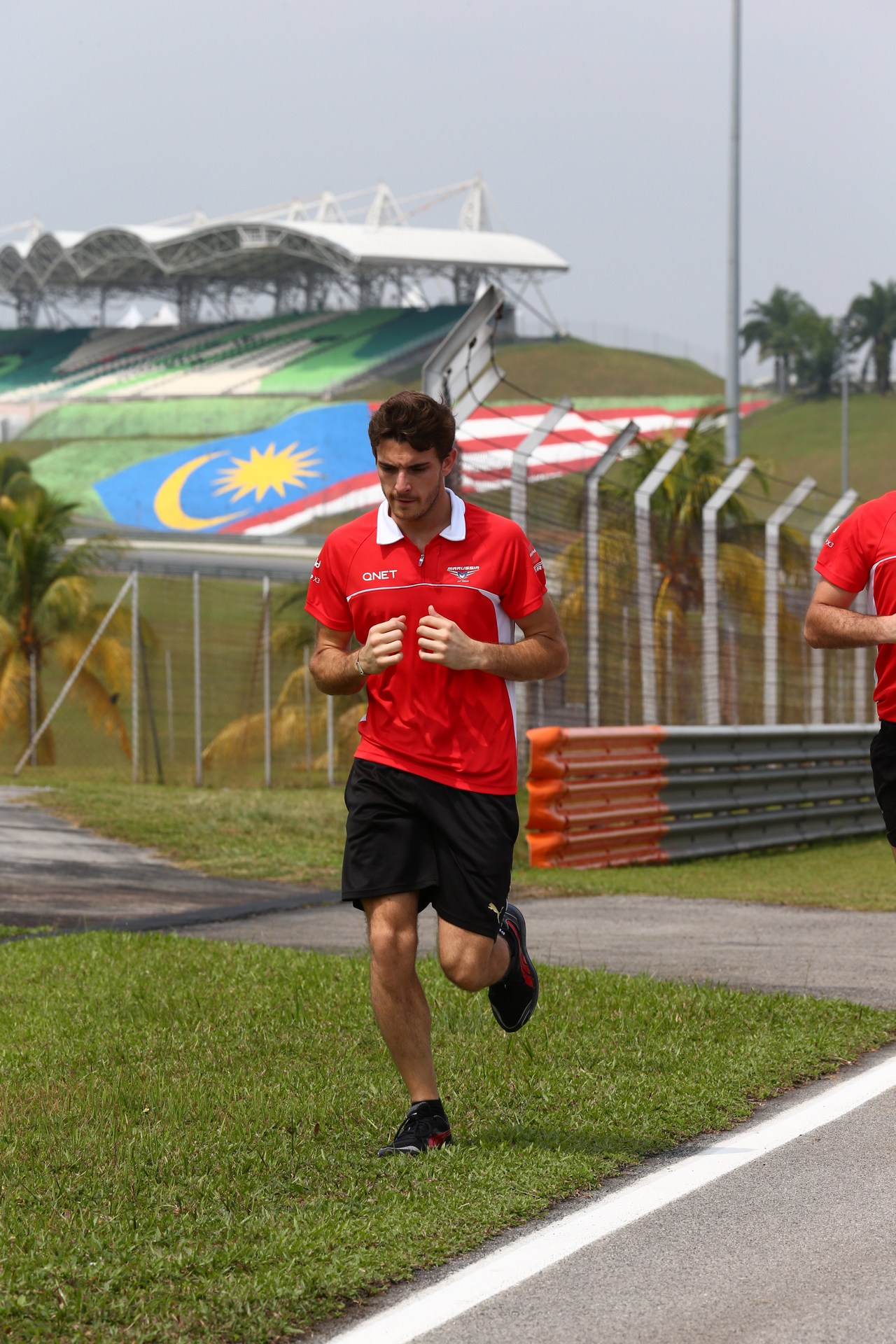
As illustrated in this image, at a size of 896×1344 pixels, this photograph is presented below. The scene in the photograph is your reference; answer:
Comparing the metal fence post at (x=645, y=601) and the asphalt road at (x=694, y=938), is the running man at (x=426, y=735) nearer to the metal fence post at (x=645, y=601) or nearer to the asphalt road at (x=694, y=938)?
the asphalt road at (x=694, y=938)

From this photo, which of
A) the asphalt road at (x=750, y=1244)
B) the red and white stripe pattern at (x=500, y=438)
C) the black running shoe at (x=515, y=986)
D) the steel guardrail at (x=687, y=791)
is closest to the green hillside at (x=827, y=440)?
the red and white stripe pattern at (x=500, y=438)

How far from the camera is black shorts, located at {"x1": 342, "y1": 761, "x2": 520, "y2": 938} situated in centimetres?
475

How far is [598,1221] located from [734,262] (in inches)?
1015

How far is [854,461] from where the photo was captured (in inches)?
3310

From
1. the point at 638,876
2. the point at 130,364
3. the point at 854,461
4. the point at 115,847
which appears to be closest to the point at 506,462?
the point at 638,876

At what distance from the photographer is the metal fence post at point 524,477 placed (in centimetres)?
1252

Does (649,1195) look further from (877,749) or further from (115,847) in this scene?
(115,847)

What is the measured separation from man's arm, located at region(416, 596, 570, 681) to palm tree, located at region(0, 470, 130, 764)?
23.2 meters

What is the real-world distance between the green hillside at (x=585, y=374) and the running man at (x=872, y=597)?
8387 cm

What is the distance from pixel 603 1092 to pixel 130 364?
4130 inches

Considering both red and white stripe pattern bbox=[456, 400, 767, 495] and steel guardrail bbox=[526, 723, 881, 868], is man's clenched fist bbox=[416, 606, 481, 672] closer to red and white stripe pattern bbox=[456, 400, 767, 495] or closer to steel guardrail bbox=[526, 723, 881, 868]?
red and white stripe pattern bbox=[456, 400, 767, 495]

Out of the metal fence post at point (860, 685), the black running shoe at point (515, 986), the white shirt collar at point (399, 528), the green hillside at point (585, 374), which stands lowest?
the metal fence post at point (860, 685)

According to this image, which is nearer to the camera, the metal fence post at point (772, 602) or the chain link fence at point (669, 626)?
the chain link fence at point (669, 626)

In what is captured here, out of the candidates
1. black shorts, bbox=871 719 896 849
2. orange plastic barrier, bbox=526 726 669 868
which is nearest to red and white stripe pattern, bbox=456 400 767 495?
orange plastic barrier, bbox=526 726 669 868
